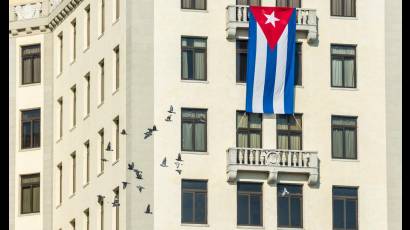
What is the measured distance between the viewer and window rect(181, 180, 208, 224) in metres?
A: 90.9

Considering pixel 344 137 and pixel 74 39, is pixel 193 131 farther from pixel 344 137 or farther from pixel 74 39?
pixel 74 39

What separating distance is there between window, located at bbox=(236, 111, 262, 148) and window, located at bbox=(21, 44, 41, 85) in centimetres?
1749

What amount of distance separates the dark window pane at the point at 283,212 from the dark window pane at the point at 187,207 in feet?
14.0

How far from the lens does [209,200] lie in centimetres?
9138

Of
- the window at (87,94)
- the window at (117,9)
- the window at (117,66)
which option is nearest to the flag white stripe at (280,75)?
the window at (117,66)

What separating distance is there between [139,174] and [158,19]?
770 cm

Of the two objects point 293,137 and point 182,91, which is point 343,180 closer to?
point 293,137

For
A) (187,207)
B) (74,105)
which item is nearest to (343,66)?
(187,207)

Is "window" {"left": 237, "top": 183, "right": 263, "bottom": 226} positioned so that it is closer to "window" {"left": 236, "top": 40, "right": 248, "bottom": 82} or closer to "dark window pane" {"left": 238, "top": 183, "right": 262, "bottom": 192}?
"dark window pane" {"left": 238, "top": 183, "right": 262, "bottom": 192}

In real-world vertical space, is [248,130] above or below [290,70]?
below

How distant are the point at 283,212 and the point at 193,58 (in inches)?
333

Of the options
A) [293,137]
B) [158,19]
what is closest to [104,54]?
[158,19]

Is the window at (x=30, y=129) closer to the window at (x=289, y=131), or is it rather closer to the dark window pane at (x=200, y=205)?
the dark window pane at (x=200, y=205)

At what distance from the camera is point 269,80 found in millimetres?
93625
